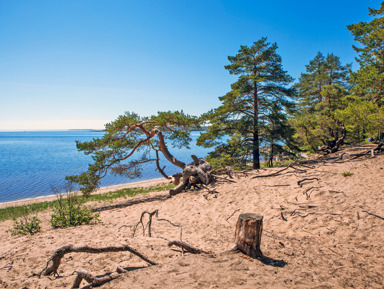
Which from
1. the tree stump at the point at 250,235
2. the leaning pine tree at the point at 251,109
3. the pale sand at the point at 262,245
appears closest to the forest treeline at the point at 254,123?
the leaning pine tree at the point at 251,109

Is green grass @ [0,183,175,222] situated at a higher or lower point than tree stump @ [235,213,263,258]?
lower

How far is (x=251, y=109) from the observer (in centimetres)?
1623

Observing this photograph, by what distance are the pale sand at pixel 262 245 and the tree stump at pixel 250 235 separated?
0.56 ft

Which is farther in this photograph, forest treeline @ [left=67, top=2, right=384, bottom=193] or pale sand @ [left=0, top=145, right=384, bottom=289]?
forest treeline @ [left=67, top=2, right=384, bottom=193]

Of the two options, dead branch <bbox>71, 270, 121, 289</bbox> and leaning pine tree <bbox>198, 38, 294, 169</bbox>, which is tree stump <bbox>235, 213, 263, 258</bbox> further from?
leaning pine tree <bbox>198, 38, 294, 169</bbox>

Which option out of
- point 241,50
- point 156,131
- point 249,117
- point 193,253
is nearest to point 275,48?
point 241,50

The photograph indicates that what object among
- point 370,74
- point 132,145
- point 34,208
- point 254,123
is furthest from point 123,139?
point 370,74

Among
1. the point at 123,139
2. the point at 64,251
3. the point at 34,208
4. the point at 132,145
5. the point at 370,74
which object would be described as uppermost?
the point at 370,74

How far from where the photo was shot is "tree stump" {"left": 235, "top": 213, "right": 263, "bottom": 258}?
3.52 meters

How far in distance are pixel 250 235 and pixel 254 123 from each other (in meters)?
12.4

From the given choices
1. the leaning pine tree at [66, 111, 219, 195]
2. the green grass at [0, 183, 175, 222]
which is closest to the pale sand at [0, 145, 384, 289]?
the leaning pine tree at [66, 111, 219, 195]

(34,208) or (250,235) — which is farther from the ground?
(250,235)

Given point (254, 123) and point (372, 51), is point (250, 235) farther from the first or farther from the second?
point (372, 51)

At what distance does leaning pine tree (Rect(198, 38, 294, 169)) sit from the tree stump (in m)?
11.0
